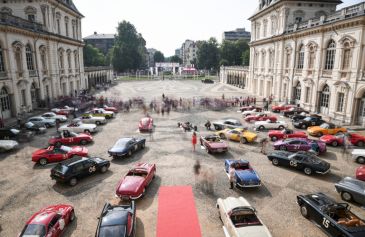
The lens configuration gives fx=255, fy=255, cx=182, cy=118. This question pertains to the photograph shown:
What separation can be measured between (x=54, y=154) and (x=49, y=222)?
8521 millimetres

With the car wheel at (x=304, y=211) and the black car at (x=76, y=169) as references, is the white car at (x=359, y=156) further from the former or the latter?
the black car at (x=76, y=169)

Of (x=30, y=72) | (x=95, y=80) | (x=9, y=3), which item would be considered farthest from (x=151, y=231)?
(x=95, y=80)

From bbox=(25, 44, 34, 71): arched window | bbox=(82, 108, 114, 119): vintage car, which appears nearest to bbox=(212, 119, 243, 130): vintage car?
bbox=(82, 108, 114, 119): vintage car

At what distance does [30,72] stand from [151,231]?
30414mm

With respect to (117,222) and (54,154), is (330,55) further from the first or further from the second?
(117,222)

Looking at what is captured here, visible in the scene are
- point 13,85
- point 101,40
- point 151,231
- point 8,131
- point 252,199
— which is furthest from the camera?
point 101,40

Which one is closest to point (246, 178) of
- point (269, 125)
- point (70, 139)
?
point (269, 125)

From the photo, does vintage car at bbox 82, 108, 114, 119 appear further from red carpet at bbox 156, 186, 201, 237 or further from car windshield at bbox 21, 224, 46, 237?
car windshield at bbox 21, 224, 46, 237

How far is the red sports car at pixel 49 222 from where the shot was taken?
8742 mm

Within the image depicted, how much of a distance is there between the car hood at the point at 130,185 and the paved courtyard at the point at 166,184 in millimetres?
724

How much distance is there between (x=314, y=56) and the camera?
31844 millimetres

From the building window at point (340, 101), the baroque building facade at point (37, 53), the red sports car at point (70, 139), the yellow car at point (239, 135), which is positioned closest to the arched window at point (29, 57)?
the baroque building facade at point (37, 53)

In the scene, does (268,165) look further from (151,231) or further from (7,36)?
(7,36)

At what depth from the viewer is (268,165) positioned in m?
16.3
